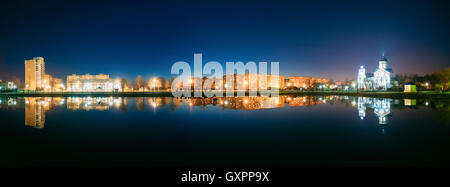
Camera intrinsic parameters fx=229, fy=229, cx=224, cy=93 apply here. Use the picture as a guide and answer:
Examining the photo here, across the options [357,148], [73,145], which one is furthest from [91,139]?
[357,148]

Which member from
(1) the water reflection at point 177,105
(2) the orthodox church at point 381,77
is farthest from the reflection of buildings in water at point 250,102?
(2) the orthodox church at point 381,77

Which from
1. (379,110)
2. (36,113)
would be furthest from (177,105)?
(379,110)

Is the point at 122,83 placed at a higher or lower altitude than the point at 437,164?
higher

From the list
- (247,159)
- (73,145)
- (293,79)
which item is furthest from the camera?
(293,79)

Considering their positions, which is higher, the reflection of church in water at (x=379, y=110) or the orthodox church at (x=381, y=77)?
the orthodox church at (x=381, y=77)

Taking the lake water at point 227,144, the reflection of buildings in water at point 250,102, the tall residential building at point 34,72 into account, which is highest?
the tall residential building at point 34,72

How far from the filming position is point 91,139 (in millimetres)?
8930

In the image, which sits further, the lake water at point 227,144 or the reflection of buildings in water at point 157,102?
the reflection of buildings in water at point 157,102

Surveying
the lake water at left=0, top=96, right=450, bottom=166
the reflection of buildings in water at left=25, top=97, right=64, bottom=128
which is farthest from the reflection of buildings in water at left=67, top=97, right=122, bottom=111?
the lake water at left=0, top=96, right=450, bottom=166

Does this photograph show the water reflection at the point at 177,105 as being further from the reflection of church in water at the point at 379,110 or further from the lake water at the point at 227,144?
the lake water at the point at 227,144

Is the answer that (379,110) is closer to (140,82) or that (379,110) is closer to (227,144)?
(227,144)
